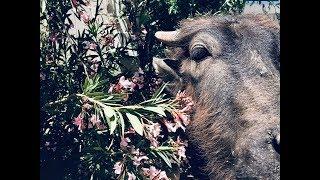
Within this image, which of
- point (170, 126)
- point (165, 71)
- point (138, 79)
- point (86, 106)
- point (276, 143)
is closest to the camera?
point (276, 143)

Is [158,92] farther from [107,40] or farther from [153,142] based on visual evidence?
[107,40]

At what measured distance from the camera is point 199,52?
144 inches

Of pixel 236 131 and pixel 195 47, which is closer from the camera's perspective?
pixel 236 131

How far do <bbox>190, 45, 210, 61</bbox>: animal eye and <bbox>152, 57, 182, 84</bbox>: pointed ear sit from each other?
0.53ft

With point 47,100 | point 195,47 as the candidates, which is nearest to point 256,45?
point 195,47

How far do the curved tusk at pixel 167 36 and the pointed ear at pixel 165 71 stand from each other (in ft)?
0.47

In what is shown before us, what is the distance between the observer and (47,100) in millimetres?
3371

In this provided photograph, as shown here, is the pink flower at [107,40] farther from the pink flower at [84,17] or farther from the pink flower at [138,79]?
the pink flower at [138,79]

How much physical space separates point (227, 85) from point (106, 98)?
77 cm

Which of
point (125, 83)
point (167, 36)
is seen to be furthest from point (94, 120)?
point (167, 36)

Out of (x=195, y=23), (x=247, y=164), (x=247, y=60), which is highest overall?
(x=195, y=23)

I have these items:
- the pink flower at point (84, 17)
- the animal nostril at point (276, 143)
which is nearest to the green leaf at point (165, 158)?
the animal nostril at point (276, 143)

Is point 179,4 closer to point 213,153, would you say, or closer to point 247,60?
point 247,60
